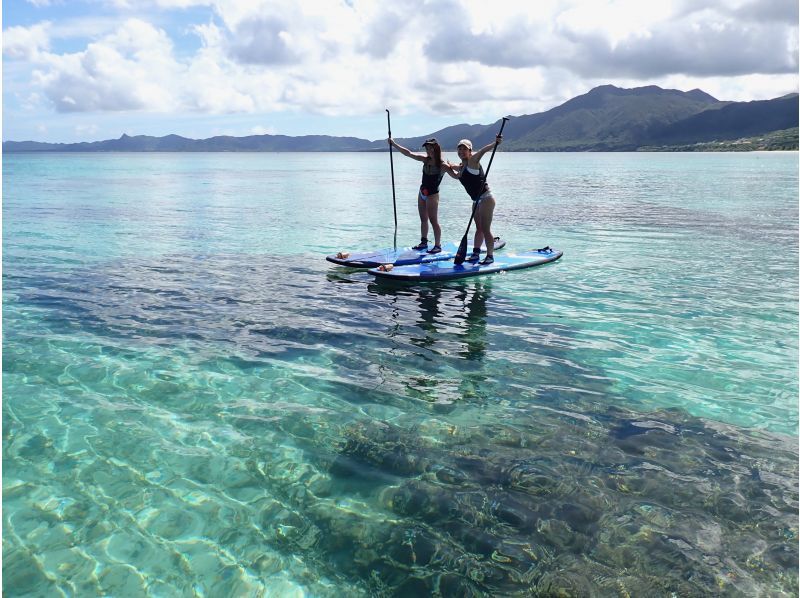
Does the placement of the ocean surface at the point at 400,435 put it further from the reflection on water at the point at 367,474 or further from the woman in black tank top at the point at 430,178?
the woman in black tank top at the point at 430,178

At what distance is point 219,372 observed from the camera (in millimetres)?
9922

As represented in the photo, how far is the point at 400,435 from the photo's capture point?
7.76 meters

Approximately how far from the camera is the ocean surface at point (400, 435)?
5.49m

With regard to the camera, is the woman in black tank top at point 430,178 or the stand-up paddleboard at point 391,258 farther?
the stand-up paddleboard at point 391,258

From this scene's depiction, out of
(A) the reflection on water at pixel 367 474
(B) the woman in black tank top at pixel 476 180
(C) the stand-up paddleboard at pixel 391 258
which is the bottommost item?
(A) the reflection on water at pixel 367 474

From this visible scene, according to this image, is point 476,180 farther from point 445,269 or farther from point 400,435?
point 400,435

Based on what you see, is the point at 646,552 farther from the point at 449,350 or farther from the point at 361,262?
the point at 361,262

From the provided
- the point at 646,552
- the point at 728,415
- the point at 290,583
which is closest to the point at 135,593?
the point at 290,583

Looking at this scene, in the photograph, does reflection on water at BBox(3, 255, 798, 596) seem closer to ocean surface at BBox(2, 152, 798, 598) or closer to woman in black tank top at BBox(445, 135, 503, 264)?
ocean surface at BBox(2, 152, 798, 598)

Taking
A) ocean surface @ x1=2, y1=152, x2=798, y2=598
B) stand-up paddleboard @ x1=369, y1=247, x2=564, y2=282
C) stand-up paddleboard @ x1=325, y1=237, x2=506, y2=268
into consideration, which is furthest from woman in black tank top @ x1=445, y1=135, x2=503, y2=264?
ocean surface @ x1=2, y1=152, x2=798, y2=598

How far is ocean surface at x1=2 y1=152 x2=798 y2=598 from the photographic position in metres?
5.49

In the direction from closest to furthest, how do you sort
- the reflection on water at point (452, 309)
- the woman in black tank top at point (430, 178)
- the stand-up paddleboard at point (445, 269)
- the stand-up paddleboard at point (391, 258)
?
the reflection on water at point (452, 309), the stand-up paddleboard at point (445, 269), the woman in black tank top at point (430, 178), the stand-up paddleboard at point (391, 258)

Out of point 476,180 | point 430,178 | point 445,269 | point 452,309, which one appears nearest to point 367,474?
point 452,309

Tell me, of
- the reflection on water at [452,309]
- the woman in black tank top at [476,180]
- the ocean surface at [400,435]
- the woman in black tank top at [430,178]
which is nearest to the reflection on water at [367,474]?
the ocean surface at [400,435]
